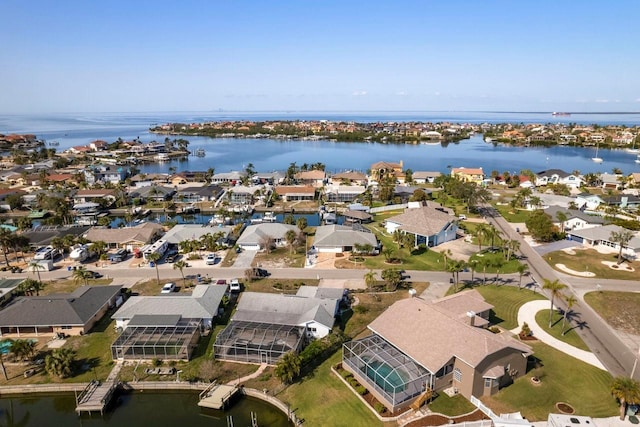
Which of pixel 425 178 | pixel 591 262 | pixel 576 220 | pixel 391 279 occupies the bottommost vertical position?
pixel 591 262

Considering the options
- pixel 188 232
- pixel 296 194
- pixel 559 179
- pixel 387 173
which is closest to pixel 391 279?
pixel 188 232

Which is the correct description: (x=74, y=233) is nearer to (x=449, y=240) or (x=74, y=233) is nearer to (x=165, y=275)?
(x=165, y=275)

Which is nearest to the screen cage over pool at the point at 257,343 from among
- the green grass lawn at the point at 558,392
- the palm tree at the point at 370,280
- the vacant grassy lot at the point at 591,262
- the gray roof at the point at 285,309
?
the gray roof at the point at 285,309

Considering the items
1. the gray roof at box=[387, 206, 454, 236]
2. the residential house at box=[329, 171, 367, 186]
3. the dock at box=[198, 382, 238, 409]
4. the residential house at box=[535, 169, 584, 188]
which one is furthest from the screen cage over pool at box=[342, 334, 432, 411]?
the residential house at box=[535, 169, 584, 188]

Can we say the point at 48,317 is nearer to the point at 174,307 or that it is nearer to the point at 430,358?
the point at 174,307

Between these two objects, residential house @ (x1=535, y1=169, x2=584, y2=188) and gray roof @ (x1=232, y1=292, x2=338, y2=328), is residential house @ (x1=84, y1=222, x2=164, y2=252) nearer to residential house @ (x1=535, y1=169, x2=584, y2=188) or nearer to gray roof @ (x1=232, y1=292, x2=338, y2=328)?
gray roof @ (x1=232, y1=292, x2=338, y2=328)

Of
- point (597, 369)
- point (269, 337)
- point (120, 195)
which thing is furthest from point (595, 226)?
point (120, 195)

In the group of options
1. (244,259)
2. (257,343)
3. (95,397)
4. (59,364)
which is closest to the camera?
(95,397)
